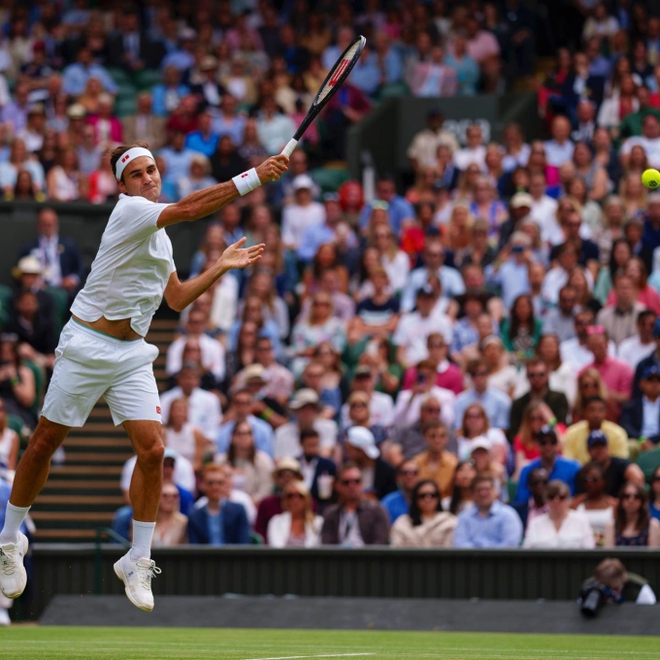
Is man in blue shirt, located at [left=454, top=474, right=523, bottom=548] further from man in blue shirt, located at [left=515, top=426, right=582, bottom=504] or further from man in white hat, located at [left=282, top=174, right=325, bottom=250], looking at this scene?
man in white hat, located at [left=282, top=174, right=325, bottom=250]

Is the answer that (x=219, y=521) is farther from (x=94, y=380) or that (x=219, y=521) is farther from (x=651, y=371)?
(x=94, y=380)

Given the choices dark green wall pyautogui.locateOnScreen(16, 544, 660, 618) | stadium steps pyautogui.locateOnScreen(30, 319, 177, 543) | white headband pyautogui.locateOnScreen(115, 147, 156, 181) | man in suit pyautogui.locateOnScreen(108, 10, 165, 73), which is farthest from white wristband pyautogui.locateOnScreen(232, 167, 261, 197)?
man in suit pyautogui.locateOnScreen(108, 10, 165, 73)

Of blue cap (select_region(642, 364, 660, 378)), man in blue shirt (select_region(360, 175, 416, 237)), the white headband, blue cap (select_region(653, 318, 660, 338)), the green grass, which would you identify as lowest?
the green grass

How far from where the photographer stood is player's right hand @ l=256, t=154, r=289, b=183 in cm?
812

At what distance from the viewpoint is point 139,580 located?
8.76 m

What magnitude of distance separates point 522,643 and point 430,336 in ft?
17.8

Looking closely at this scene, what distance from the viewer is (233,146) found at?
20.0m

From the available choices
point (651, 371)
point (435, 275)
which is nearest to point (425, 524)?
point (651, 371)

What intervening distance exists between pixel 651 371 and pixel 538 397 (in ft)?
3.70

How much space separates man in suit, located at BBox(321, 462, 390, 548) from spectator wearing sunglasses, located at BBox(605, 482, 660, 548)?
2.05 meters

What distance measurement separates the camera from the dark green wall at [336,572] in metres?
12.7

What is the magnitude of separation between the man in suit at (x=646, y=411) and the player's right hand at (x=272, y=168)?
6.91 meters

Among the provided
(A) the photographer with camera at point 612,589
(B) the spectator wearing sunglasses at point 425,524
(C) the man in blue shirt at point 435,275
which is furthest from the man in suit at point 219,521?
(C) the man in blue shirt at point 435,275

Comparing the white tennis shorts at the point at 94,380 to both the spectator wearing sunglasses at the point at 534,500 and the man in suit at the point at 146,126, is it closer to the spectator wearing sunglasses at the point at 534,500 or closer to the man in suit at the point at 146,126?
the spectator wearing sunglasses at the point at 534,500
